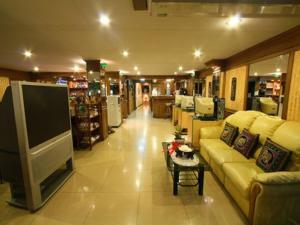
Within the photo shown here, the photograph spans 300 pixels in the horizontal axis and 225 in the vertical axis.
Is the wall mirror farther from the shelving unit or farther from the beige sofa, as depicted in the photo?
the shelving unit

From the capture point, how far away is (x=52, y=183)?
8.34ft

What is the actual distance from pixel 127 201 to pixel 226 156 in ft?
5.15

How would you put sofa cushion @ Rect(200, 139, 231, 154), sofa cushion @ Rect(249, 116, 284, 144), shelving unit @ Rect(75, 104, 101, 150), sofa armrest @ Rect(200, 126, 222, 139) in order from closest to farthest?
sofa cushion @ Rect(249, 116, 284, 144) < sofa cushion @ Rect(200, 139, 231, 154) < sofa armrest @ Rect(200, 126, 222, 139) < shelving unit @ Rect(75, 104, 101, 150)

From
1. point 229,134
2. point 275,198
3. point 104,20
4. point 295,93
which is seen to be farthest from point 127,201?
point 295,93

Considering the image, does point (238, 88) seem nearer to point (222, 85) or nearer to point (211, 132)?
point (222, 85)

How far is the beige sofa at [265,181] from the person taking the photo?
1.58m

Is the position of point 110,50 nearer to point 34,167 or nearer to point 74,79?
point 34,167

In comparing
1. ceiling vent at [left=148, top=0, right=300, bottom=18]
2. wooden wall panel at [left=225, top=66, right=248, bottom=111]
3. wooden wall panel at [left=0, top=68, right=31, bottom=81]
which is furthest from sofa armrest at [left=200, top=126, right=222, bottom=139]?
wooden wall panel at [left=0, top=68, right=31, bottom=81]

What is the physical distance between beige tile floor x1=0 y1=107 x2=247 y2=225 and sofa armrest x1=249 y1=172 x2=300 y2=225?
0.33m

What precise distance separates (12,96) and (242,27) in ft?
10.5

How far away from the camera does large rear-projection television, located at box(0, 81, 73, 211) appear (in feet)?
6.08

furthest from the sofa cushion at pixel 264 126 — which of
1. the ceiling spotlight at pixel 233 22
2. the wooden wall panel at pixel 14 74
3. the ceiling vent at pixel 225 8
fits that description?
the wooden wall panel at pixel 14 74

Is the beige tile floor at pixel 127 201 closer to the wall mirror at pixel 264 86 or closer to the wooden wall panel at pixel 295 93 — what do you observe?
the wooden wall panel at pixel 295 93

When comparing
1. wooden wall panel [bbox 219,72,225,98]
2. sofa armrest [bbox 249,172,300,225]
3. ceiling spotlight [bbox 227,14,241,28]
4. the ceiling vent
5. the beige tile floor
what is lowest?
the beige tile floor
